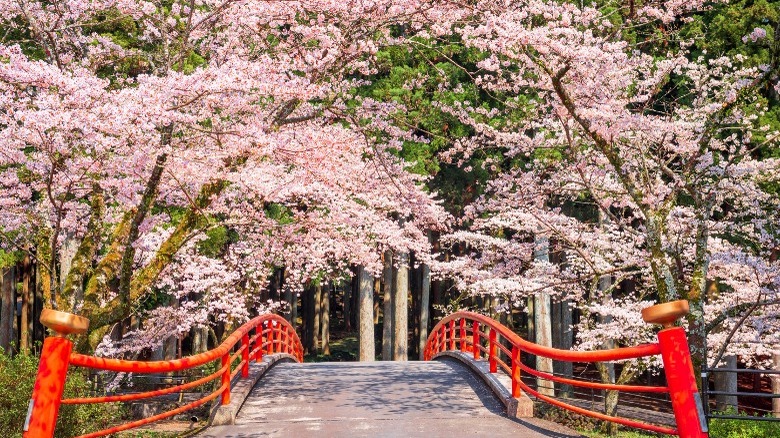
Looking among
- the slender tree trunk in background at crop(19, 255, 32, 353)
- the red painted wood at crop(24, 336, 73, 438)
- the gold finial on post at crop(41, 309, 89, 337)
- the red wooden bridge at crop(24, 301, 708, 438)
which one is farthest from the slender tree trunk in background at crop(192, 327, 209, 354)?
the gold finial on post at crop(41, 309, 89, 337)

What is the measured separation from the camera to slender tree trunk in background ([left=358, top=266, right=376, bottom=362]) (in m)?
26.5

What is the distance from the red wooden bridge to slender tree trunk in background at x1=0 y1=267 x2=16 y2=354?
15659mm

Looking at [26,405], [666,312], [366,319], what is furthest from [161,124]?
[366,319]

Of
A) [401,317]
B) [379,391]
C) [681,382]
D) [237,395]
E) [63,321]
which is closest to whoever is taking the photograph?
[63,321]

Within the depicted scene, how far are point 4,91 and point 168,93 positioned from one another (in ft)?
11.2

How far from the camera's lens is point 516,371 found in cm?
954

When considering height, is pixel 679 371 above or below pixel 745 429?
above

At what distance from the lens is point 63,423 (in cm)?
906

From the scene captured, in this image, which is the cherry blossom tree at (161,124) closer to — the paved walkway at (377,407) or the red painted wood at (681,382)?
the paved walkway at (377,407)

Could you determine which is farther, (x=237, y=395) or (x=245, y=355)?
(x=245, y=355)

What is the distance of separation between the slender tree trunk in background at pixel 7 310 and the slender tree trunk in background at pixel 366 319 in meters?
12.2

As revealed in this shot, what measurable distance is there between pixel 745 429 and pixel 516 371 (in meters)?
7.47

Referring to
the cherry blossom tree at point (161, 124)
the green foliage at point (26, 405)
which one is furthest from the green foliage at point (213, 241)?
the green foliage at point (26, 405)

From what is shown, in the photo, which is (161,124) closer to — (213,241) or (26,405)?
(26,405)
